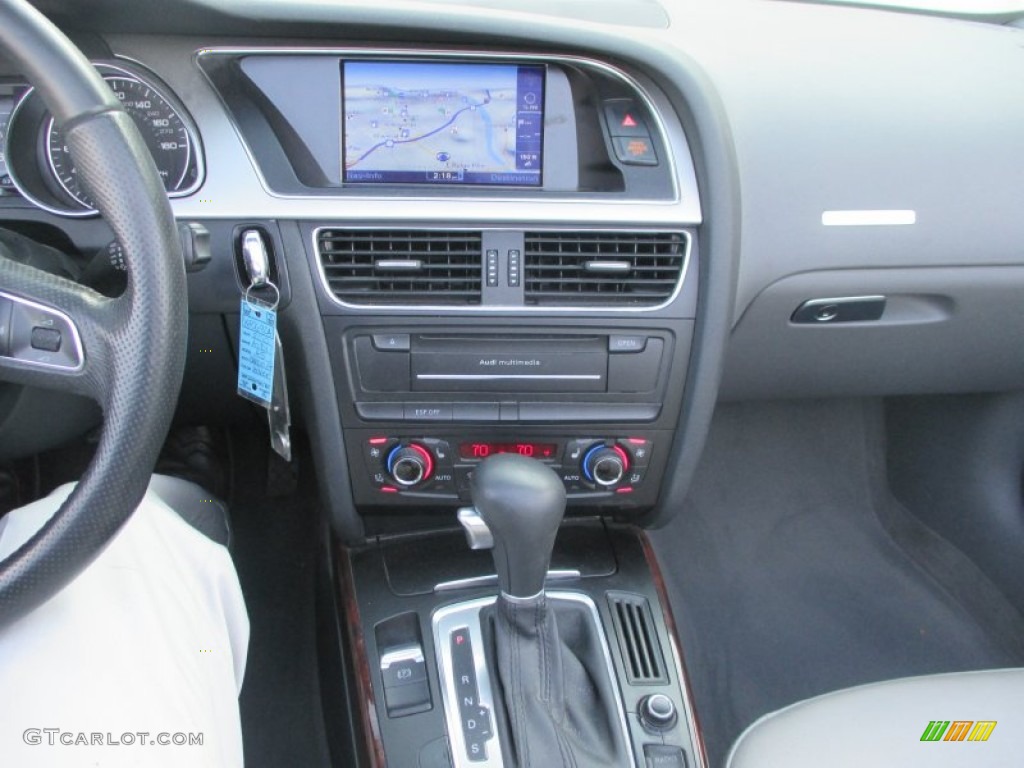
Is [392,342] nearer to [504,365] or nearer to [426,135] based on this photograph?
[504,365]

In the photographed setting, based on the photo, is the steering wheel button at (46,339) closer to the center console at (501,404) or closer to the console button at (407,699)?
the center console at (501,404)

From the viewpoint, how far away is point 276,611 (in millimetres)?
1796

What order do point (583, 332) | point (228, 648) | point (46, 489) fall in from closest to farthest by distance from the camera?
1. point (228, 648)
2. point (583, 332)
3. point (46, 489)

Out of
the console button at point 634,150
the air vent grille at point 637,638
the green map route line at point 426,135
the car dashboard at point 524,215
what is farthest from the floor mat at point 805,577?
the green map route line at point 426,135

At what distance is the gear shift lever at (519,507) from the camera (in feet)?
3.56

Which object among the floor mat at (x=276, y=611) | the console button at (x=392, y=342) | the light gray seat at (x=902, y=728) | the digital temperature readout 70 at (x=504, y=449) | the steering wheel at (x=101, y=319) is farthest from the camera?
the floor mat at (x=276, y=611)

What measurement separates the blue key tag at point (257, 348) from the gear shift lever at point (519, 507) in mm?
282

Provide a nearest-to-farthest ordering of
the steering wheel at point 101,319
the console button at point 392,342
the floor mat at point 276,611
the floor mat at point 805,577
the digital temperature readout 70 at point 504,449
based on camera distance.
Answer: the steering wheel at point 101,319 < the console button at point 392,342 < the digital temperature readout 70 at point 504,449 < the floor mat at point 276,611 < the floor mat at point 805,577

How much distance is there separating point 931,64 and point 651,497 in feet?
2.51

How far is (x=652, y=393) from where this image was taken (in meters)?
1.34

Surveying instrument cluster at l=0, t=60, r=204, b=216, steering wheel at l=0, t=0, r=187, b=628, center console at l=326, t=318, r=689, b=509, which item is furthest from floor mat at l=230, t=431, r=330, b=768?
steering wheel at l=0, t=0, r=187, b=628

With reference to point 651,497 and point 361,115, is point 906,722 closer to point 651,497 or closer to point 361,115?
point 651,497

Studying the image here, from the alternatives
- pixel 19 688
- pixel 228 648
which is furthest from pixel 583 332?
pixel 19 688

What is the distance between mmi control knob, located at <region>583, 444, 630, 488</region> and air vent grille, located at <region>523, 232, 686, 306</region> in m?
0.23
